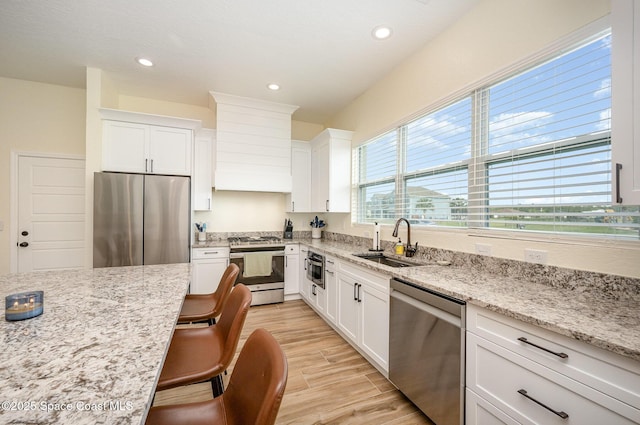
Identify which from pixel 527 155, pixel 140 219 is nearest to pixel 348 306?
pixel 527 155

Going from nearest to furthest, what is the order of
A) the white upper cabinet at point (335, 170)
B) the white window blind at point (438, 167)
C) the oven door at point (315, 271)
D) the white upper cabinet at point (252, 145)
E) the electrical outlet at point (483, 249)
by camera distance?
1. the electrical outlet at point (483, 249)
2. the white window blind at point (438, 167)
3. the oven door at point (315, 271)
4. the white upper cabinet at point (252, 145)
5. the white upper cabinet at point (335, 170)

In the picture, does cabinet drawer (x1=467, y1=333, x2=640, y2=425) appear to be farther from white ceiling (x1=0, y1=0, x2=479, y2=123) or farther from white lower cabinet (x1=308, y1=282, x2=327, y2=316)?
white ceiling (x1=0, y1=0, x2=479, y2=123)

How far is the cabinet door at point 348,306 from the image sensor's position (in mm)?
2457

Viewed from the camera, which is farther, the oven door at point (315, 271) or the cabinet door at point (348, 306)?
the oven door at point (315, 271)

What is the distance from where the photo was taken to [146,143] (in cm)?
328

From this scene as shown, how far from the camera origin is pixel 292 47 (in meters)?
2.63

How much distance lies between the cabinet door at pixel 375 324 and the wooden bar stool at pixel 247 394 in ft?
4.29

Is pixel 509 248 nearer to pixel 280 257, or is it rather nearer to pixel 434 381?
pixel 434 381

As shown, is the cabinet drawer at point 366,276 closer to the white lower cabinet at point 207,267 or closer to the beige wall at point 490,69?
the beige wall at point 490,69

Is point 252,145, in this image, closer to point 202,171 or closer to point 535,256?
point 202,171


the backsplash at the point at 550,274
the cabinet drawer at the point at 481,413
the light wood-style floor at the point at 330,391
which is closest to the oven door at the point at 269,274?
the light wood-style floor at the point at 330,391

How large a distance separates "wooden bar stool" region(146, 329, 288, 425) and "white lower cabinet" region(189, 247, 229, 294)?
2.68 metres

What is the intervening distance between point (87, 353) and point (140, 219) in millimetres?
2653

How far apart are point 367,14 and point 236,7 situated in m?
1.06
